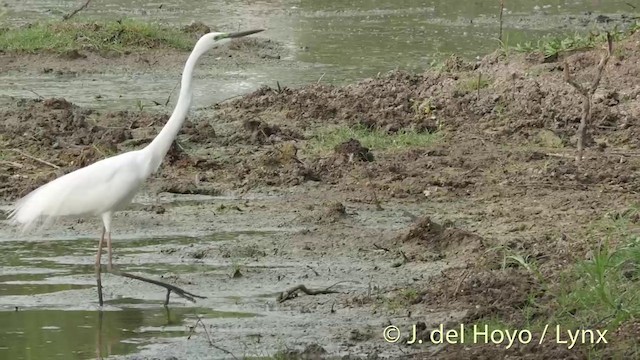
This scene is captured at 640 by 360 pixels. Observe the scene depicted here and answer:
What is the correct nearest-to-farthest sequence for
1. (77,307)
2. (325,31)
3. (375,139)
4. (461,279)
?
(461,279) → (77,307) → (375,139) → (325,31)

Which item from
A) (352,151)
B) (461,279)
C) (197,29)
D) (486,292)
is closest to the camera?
(486,292)

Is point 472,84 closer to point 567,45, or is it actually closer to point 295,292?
point 567,45

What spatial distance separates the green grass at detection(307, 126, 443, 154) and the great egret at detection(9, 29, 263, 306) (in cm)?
350

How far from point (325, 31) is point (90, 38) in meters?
3.95

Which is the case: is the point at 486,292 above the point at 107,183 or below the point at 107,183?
below

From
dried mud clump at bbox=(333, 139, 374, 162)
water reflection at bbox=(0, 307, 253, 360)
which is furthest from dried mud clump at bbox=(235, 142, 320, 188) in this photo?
water reflection at bbox=(0, 307, 253, 360)

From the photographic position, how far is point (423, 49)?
17.9 metres

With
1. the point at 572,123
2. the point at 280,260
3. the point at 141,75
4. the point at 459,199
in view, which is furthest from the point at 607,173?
the point at 141,75

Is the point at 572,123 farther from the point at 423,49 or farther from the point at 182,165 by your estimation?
the point at 423,49

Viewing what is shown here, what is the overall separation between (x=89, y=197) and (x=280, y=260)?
1352mm

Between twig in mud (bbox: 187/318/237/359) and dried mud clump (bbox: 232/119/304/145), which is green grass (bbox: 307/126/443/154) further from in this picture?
twig in mud (bbox: 187/318/237/359)

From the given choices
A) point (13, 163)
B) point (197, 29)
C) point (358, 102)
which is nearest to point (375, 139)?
point (358, 102)

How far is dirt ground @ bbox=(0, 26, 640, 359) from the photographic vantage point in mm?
7582

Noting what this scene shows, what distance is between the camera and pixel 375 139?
38.1ft
